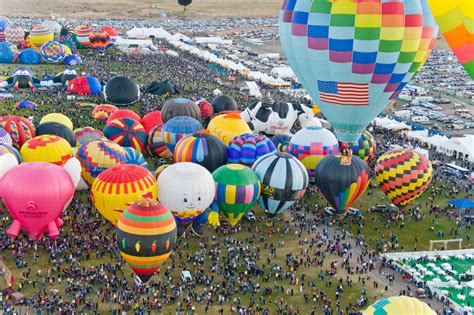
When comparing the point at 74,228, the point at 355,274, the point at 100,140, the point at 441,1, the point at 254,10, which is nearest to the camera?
the point at 441,1

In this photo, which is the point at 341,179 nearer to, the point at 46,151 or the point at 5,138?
the point at 46,151

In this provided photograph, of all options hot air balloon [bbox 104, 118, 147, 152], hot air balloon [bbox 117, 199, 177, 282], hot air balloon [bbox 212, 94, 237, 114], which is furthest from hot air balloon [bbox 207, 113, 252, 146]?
hot air balloon [bbox 117, 199, 177, 282]

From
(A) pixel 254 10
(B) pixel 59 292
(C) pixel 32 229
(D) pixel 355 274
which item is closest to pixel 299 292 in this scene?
(D) pixel 355 274

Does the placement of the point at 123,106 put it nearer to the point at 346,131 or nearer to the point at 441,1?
the point at 346,131

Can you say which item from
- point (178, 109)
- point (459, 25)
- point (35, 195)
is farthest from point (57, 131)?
point (459, 25)

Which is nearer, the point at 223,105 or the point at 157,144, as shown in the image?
the point at 157,144

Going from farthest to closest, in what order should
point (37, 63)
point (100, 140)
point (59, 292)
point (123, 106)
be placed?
point (37, 63) < point (123, 106) < point (100, 140) < point (59, 292)

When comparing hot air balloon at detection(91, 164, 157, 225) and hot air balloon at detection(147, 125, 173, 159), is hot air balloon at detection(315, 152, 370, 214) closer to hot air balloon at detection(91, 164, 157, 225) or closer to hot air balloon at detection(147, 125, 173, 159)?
hot air balloon at detection(91, 164, 157, 225)
